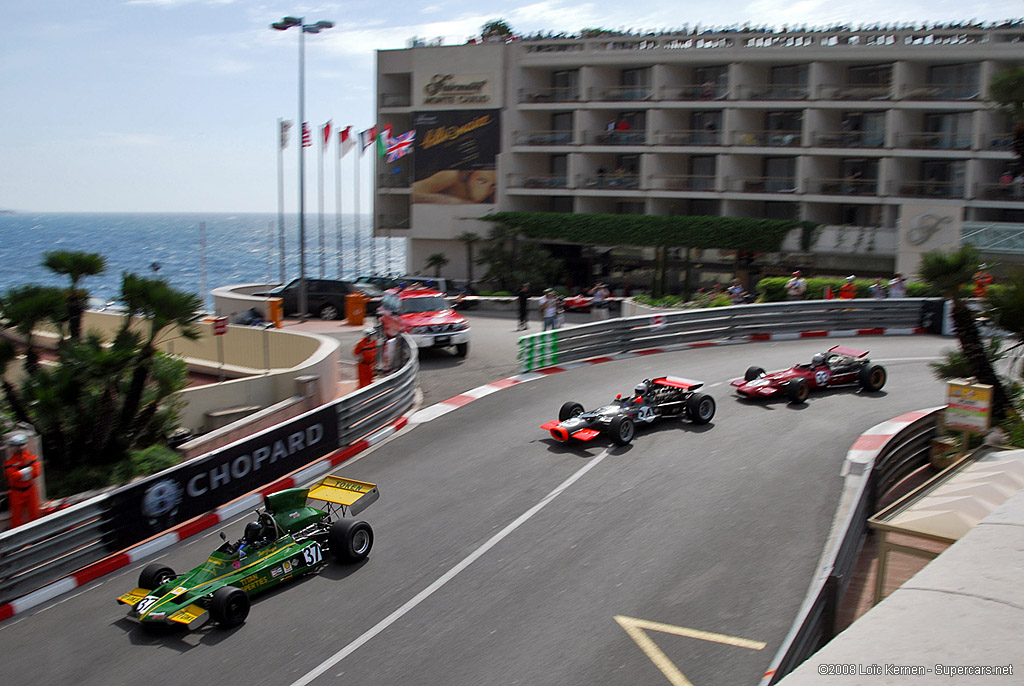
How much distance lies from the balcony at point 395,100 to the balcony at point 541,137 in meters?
8.55

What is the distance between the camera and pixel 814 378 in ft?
56.7

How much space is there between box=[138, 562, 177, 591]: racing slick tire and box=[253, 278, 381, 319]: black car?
2377 centimetres

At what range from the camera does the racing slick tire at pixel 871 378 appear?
57.6 feet

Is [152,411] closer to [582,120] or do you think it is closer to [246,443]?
[246,443]

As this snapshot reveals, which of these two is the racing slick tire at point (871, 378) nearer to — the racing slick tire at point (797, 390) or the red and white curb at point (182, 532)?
the racing slick tire at point (797, 390)

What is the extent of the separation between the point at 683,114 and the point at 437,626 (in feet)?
144

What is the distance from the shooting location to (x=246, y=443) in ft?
40.7

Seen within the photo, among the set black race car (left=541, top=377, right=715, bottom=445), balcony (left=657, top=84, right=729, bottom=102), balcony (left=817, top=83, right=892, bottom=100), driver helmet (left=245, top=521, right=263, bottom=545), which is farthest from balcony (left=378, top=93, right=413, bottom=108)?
driver helmet (left=245, top=521, right=263, bottom=545)

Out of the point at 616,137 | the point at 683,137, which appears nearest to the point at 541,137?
the point at 616,137

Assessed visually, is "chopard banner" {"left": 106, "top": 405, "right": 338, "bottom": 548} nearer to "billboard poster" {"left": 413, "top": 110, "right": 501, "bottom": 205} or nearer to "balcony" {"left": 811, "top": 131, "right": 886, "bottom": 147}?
"balcony" {"left": 811, "top": 131, "right": 886, "bottom": 147}

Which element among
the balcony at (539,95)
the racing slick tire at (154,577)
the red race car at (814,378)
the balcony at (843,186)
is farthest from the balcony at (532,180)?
the racing slick tire at (154,577)

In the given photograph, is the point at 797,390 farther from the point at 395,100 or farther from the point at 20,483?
the point at 395,100

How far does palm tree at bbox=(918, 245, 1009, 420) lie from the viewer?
15469 mm

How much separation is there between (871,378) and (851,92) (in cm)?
3084
